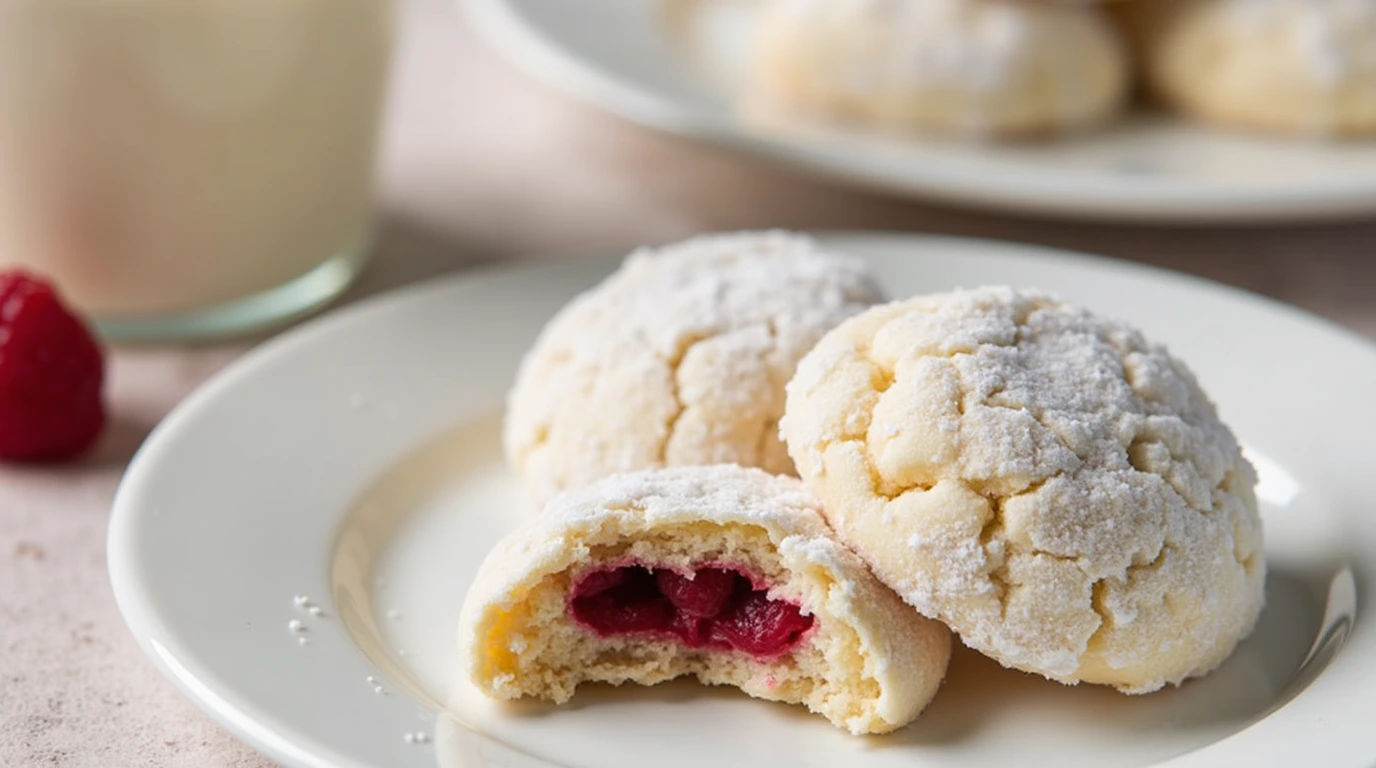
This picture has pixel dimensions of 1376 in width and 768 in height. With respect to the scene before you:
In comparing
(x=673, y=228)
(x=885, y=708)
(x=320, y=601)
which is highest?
(x=885, y=708)

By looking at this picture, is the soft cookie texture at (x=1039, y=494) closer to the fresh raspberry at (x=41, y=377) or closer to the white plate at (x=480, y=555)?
the white plate at (x=480, y=555)

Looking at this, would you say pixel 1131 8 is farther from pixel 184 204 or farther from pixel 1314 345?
pixel 184 204

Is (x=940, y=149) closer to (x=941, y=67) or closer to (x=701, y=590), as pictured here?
(x=941, y=67)

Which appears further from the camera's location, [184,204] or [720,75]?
[720,75]

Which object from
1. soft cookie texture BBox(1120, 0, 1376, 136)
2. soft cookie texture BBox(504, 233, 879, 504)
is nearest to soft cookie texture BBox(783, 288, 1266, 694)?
soft cookie texture BBox(504, 233, 879, 504)

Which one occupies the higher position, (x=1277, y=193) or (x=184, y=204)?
(x=1277, y=193)

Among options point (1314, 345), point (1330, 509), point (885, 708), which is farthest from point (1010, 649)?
point (1314, 345)
